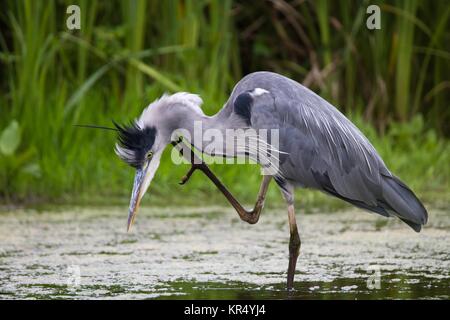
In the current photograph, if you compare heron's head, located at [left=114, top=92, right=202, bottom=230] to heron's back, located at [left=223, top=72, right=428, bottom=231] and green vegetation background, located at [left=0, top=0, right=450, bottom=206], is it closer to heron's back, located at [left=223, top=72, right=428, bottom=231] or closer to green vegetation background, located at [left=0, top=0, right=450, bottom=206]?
heron's back, located at [left=223, top=72, right=428, bottom=231]

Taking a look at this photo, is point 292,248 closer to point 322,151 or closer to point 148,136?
point 322,151

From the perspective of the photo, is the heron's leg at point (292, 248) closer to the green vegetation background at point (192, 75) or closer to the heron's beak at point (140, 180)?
the heron's beak at point (140, 180)

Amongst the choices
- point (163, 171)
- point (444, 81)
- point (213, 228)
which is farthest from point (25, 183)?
point (444, 81)

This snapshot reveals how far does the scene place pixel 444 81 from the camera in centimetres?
902

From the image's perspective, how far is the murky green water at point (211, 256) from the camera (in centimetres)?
465

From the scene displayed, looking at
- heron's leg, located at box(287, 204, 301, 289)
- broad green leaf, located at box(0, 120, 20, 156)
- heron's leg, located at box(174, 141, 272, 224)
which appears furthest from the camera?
broad green leaf, located at box(0, 120, 20, 156)

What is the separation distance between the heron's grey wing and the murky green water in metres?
0.37

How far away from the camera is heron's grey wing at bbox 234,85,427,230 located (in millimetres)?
5016

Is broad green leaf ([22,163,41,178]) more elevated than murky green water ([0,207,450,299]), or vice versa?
broad green leaf ([22,163,41,178])

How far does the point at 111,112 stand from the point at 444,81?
120 inches

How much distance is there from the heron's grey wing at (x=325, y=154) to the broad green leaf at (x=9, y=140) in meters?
2.37

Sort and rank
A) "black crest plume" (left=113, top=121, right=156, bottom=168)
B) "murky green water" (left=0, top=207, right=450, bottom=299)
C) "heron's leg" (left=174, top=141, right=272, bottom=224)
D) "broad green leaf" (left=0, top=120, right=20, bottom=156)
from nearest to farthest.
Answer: "murky green water" (left=0, top=207, right=450, bottom=299)
"black crest plume" (left=113, top=121, right=156, bottom=168)
"heron's leg" (left=174, top=141, right=272, bottom=224)
"broad green leaf" (left=0, top=120, right=20, bottom=156)

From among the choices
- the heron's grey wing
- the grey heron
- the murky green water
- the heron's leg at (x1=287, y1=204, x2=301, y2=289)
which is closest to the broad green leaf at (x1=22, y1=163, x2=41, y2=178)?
the murky green water

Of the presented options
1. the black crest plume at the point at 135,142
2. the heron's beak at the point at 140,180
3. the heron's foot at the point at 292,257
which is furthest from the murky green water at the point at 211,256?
the black crest plume at the point at 135,142
